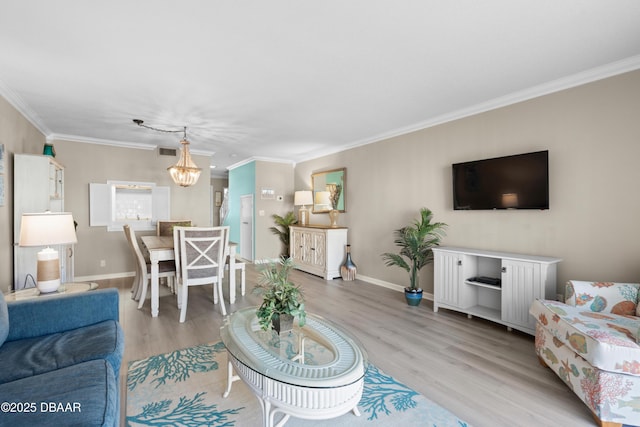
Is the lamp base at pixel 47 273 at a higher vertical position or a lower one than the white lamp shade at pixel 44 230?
lower

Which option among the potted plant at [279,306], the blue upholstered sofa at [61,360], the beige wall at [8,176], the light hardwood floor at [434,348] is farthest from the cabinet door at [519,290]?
the beige wall at [8,176]

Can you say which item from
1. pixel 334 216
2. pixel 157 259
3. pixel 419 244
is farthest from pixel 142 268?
pixel 419 244

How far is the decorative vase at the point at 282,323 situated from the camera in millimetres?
1915

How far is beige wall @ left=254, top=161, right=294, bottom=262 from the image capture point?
272 inches

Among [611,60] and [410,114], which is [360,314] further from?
[611,60]

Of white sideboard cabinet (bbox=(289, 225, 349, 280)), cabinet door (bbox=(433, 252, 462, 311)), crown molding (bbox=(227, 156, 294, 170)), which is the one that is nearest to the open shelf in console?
cabinet door (bbox=(433, 252, 462, 311))

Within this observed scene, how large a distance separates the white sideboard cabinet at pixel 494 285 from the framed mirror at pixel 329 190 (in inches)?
96.2

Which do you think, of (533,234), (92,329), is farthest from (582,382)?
(92,329)

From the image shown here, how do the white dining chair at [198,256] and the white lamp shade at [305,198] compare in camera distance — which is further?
the white lamp shade at [305,198]

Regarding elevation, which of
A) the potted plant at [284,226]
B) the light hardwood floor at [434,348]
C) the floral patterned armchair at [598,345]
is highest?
the potted plant at [284,226]

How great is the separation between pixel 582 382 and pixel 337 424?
1503 millimetres

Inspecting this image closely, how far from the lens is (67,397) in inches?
48.3

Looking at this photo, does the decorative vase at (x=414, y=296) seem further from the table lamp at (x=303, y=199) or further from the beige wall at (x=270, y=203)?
the beige wall at (x=270, y=203)

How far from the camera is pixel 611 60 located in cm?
254
